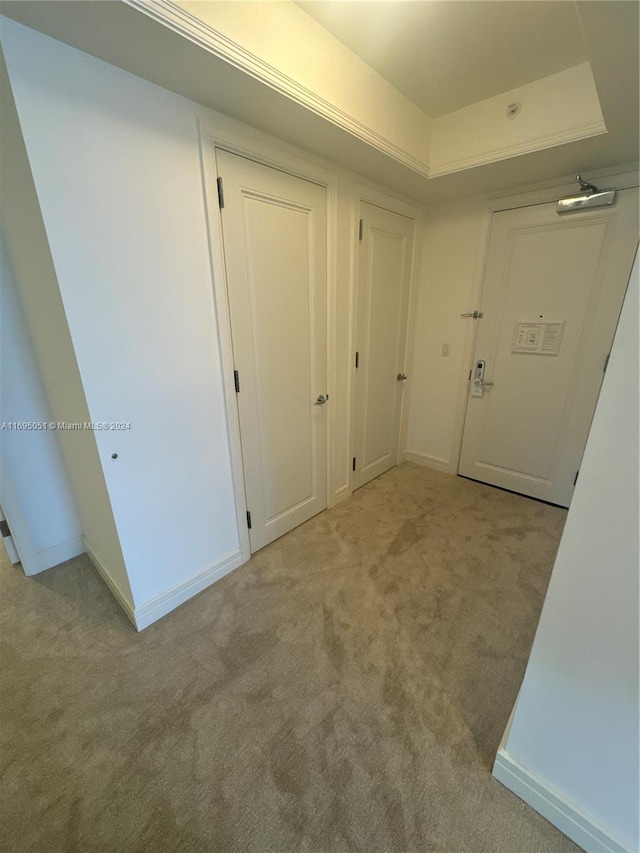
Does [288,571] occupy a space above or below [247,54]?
below

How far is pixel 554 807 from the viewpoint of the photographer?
977 mm

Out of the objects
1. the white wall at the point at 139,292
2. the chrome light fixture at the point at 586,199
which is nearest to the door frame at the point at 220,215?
the white wall at the point at 139,292

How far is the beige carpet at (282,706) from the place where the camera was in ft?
3.27

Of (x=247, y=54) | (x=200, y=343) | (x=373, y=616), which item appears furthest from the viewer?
(x=373, y=616)

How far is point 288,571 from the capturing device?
1.97m

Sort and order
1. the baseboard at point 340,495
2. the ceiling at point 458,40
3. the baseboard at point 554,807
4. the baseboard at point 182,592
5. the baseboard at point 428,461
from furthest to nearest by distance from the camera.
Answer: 1. the baseboard at point 428,461
2. the baseboard at point 340,495
3. the baseboard at point 182,592
4. the ceiling at point 458,40
5. the baseboard at point 554,807

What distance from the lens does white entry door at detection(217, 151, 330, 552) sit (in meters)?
1.63

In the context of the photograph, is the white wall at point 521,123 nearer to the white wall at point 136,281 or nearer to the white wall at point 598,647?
the white wall at point 136,281

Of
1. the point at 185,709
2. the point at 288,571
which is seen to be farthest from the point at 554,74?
the point at 185,709

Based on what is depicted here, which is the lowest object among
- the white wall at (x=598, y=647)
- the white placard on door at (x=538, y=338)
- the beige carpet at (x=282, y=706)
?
the beige carpet at (x=282, y=706)

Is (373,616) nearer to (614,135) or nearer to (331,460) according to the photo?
(331,460)

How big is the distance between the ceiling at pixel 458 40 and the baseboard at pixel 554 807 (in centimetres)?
271

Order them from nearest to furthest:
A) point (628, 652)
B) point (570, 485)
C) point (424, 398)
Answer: point (628, 652) < point (570, 485) < point (424, 398)

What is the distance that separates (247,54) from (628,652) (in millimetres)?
2114
